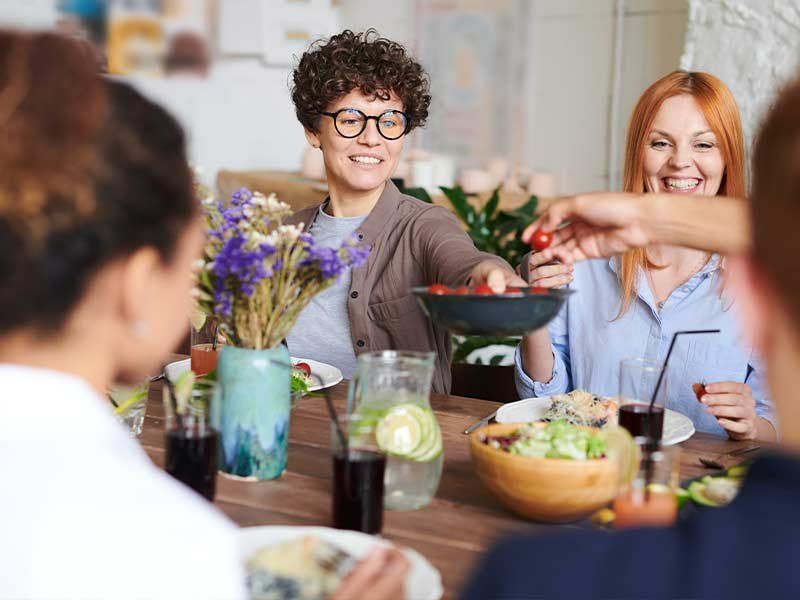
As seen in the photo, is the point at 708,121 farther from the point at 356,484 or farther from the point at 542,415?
the point at 356,484

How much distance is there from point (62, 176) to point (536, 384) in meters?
1.55

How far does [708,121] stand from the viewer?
2287 millimetres

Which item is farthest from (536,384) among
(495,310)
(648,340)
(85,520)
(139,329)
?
A: (85,520)

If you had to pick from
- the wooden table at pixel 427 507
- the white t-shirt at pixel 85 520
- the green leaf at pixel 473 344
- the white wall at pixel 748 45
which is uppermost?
the white wall at pixel 748 45

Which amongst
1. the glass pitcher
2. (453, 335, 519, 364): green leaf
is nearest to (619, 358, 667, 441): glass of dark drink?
the glass pitcher

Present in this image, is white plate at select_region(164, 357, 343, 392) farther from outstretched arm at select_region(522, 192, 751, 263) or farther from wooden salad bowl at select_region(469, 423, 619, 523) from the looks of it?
wooden salad bowl at select_region(469, 423, 619, 523)

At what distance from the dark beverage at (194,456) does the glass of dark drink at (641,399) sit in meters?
0.67

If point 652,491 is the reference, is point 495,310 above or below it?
above

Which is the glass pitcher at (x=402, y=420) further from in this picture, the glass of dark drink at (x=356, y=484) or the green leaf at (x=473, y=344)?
the green leaf at (x=473, y=344)

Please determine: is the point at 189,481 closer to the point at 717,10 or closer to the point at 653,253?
the point at 653,253

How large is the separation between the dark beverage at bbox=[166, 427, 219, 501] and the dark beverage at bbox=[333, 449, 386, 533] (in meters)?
0.20

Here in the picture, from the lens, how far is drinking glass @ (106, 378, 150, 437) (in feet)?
5.53

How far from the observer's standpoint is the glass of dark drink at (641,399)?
1.60m

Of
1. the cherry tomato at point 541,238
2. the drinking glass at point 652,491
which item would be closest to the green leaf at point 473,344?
the cherry tomato at point 541,238
